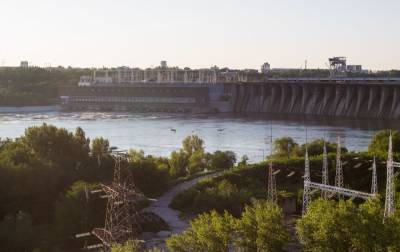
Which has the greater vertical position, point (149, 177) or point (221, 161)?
point (149, 177)

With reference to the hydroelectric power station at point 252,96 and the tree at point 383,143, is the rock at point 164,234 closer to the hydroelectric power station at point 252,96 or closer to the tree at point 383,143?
the tree at point 383,143

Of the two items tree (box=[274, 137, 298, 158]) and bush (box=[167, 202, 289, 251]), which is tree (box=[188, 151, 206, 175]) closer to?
tree (box=[274, 137, 298, 158])

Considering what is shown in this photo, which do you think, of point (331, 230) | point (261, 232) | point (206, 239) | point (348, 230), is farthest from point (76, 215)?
point (348, 230)

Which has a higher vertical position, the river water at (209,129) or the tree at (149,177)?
the tree at (149,177)

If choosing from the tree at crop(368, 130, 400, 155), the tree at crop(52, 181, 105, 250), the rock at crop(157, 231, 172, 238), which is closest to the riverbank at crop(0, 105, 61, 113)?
the tree at crop(368, 130, 400, 155)

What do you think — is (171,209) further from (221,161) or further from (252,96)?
(252,96)

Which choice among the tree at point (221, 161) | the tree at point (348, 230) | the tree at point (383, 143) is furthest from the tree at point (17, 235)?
the tree at point (383, 143)
